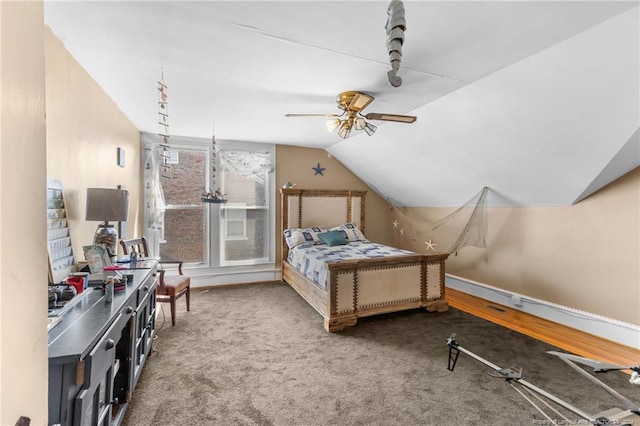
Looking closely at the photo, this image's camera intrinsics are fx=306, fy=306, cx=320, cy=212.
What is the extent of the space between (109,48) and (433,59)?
7.42ft

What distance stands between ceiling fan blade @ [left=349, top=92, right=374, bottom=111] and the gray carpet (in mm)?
2206

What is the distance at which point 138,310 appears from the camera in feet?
6.66

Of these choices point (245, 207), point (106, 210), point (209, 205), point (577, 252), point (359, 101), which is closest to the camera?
point (106, 210)

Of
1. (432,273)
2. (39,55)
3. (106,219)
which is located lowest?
(432,273)

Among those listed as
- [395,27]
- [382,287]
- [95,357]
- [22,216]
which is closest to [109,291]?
[95,357]

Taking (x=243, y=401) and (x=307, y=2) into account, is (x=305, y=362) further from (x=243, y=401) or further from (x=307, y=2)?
(x=307, y=2)

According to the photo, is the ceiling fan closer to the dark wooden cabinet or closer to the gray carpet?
the dark wooden cabinet

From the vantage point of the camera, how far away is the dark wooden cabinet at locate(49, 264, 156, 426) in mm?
1094

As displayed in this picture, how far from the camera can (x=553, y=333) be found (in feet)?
10.2

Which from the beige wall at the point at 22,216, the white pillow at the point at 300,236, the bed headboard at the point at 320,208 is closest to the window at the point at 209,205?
the bed headboard at the point at 320,208

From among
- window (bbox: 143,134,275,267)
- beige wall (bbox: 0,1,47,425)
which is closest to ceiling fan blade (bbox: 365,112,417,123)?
beige wall (bbox: 0,1,47,425)

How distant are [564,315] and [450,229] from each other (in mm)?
1563

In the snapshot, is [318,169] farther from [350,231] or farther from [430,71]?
[430,71]

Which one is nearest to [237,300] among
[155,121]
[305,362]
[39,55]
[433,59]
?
[305,362]
